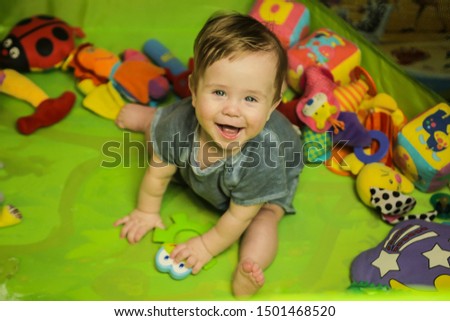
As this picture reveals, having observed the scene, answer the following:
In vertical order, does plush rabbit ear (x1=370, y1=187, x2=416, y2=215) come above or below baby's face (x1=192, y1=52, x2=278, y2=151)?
below

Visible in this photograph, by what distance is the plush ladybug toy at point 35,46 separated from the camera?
1219 millimetres

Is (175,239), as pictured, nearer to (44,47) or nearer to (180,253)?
(180,253)

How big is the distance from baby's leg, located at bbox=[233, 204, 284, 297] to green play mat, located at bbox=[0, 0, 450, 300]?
37mm

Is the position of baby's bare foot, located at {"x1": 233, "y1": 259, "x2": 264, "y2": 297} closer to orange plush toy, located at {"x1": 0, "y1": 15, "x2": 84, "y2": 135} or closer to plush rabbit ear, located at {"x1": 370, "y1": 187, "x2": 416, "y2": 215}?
plush rabbit ear, located at {"x1": 370, "y1": 187, "x2": 416, "y2": 215}

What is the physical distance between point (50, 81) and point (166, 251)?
1.84 ft

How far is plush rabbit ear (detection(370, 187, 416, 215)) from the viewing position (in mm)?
1018

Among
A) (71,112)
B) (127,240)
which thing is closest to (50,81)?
(71,112)

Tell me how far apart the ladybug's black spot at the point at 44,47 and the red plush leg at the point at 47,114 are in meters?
0.11

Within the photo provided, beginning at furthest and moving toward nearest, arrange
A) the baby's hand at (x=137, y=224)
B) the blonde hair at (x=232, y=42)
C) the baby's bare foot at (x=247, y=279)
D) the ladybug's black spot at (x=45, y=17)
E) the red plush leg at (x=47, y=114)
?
1. the ladybug's black spot at (x=45, y=17)
2. the red plush leg at (x=47, y=114)
3. the baby's hand at (x=137, y=224)
4. the baby's bare foot at (x=247, y=279)
5. the blonde hair at (x=232, y=42)

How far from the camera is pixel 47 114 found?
46.0 inches

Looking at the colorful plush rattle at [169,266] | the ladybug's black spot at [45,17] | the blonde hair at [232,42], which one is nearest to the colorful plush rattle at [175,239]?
the colorful plush rattle at [169,266]

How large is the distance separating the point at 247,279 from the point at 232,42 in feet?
1.31

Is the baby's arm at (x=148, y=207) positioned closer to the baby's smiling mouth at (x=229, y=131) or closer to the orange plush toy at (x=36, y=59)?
the baby's smiling mouth at (x=229, y=131)

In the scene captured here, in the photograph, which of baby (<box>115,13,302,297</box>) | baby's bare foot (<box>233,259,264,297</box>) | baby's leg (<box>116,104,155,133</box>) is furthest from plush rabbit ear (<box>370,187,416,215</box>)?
baby's leg (<box>116,104,155,133</box>)
